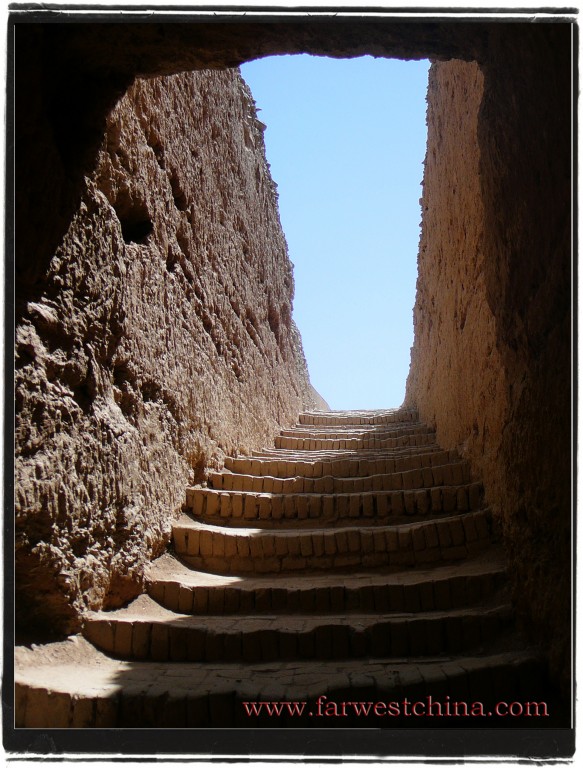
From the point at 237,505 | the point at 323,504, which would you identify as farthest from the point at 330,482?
the point at 237,505

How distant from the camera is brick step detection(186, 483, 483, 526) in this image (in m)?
4.02

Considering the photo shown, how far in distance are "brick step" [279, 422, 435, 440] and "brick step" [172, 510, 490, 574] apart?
2733mm

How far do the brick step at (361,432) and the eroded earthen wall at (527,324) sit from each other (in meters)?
2.09

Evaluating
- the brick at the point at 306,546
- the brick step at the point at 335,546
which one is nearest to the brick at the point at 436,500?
the brick step at the point at 335,546

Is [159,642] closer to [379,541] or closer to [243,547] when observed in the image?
[243,547]

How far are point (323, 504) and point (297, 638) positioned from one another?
4.24 ft

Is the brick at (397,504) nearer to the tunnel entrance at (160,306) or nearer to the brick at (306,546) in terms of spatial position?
the tunnel entrance at (160,306)

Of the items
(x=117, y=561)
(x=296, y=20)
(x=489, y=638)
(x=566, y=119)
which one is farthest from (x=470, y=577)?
(x=296, y=20)

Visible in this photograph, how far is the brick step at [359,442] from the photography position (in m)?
6.17

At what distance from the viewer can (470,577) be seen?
324 centimetres

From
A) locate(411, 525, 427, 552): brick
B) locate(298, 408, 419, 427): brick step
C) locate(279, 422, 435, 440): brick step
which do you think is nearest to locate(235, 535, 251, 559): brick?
locate(411, 525, 427, 552): brick

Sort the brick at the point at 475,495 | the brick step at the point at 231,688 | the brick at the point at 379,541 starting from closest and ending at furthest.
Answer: the brick step at the point at 231,688
the brick at the point at 379,541
the brick at the point at 475,495

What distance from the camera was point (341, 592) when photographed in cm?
330

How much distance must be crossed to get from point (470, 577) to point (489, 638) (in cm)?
36
